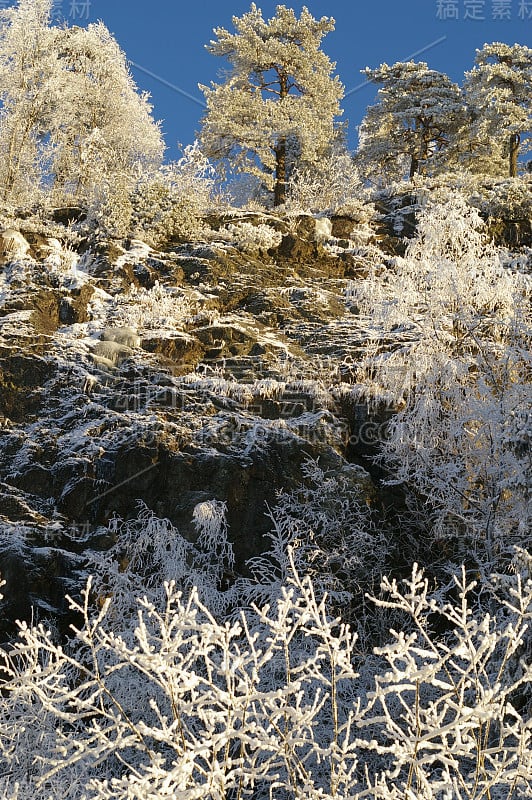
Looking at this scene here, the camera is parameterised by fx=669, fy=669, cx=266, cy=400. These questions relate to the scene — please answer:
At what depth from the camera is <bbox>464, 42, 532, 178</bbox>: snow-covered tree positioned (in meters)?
18.6

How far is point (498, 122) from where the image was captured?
61.1ft

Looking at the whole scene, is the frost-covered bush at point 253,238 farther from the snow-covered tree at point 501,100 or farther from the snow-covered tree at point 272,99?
the snow-covered tree at point 501,100

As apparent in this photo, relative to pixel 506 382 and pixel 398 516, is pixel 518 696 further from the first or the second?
pixel 506 382

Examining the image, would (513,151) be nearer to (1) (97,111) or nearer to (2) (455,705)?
(1) (97,111)

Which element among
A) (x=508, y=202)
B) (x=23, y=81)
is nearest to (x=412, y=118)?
(x=508, y=202)

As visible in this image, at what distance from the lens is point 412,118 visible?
20.5 m

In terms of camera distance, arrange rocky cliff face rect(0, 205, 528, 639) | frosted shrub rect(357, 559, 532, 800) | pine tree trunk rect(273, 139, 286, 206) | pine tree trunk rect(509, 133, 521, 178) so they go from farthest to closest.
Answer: pine tree trunk rect(273, 139, 286, 206), pine tree trunk rect(509, 133, 521, 178), rocky cliff face rect(0, 205, 528, 639), frosted shrub rect(357, 559, 532, 800)

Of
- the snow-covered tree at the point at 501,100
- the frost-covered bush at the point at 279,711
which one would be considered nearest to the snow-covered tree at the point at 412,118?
the snow-covered tree at the point at 501,100

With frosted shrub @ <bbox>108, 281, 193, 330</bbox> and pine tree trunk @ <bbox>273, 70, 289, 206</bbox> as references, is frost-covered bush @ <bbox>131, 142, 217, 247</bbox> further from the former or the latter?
pine tree trunk @ <bbox>273, 70, 289, 206</bbox>

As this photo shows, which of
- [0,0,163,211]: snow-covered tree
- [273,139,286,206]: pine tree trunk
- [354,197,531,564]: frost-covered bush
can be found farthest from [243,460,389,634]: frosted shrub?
[273,139,286,206]: pine tree trunk

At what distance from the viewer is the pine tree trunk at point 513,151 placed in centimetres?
1906

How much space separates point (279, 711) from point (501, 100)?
1998cm

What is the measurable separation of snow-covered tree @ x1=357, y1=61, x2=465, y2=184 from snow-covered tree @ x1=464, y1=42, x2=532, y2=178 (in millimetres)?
710

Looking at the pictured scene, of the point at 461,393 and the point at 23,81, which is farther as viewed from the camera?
the point at 23,81
